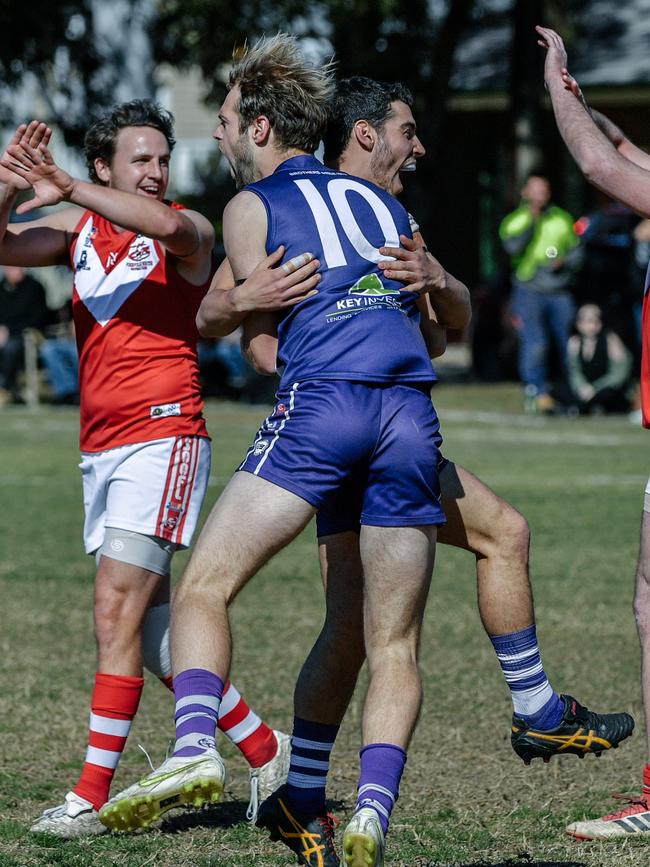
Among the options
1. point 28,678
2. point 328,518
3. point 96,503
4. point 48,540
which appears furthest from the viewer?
point 48,540

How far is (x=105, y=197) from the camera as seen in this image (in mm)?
4723

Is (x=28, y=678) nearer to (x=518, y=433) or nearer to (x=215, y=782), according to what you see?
(x=215, y=782)

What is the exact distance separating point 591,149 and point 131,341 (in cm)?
170

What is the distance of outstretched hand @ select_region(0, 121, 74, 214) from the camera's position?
474cm

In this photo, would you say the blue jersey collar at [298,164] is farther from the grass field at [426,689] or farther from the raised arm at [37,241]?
the grass field at [426,689]

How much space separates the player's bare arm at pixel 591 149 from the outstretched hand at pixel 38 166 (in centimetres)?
148

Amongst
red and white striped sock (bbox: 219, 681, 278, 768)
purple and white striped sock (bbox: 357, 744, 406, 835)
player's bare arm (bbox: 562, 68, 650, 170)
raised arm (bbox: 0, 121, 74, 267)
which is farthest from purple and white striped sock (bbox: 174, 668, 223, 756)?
player's bare arm (bbox: 562, 68, 650, 170)

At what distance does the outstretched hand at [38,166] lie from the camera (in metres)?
4.74

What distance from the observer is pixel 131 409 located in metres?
5.22

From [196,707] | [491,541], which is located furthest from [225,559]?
[491,541]

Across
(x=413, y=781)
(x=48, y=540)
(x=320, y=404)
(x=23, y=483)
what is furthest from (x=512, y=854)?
(x=23, y=483)

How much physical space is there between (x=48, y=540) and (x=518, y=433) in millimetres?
7478

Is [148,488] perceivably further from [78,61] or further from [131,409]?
[78,61]

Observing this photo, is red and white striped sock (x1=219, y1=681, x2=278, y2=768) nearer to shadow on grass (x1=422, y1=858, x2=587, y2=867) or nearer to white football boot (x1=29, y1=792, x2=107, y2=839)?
white football boot (x1=29, y1=792, x2=107, y2=839)
